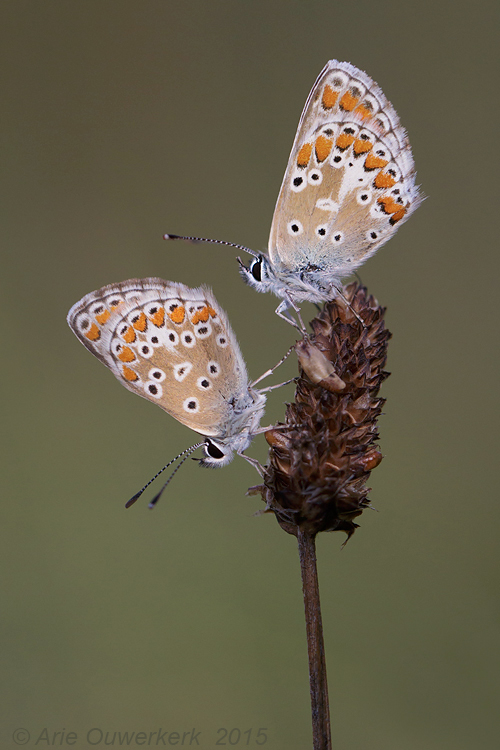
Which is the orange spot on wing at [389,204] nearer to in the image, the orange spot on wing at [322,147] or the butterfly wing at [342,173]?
the butterfly wing at [342,173]

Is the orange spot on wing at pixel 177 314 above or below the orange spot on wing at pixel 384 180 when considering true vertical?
below

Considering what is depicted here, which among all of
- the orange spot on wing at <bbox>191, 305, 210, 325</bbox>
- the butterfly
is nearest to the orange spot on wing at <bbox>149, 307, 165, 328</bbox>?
the orange spot on wing at <bbox>191, 305, 210, 325</bbox>

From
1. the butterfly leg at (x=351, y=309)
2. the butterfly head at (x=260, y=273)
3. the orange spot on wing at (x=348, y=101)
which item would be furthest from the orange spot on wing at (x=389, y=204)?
the butterfly leg at (x=351, y=309)

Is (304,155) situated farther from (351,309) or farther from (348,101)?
(351,309)

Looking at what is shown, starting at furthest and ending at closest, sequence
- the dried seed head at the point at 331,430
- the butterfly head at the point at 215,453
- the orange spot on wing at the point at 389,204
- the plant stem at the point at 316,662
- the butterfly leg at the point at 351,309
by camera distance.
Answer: the orange spot on wing at the point at 389,204
the butterfly head at the point at 215,453
the butterfly leg at the point at 351,309
the dried seed head at the point at 331,430
the plant stem at the point at 316,662

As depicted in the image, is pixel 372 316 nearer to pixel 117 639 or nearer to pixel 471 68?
pixel 117 639

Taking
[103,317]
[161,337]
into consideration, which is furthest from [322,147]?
[103,317]

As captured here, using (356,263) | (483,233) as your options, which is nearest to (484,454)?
(483,233)

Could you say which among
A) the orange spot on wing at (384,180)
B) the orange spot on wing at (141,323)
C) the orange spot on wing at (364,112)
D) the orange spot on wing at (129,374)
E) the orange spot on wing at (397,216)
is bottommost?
the orange spot on wing at (129,374)
